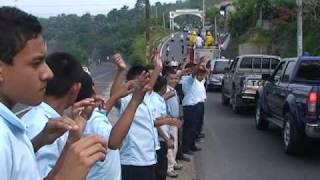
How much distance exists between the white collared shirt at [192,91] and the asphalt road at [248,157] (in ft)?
3.33

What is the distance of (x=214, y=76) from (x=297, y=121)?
671 inches

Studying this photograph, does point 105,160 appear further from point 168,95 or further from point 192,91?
point 192,91

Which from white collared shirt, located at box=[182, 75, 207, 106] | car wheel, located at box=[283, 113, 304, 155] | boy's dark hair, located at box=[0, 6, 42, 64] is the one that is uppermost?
boy's dark hair, located at box=[0, 6, 42, 64]

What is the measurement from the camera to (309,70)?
1150cm

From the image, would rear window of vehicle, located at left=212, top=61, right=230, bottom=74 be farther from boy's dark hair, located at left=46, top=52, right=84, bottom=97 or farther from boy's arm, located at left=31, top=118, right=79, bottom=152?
boy's arm, located at left=31, top=118, right=79, bottom=152

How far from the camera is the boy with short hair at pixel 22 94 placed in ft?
6.39

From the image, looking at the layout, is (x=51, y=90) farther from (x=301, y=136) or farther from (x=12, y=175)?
(x=301, y=136)

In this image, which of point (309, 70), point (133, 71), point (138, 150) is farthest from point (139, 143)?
point (309, 70)

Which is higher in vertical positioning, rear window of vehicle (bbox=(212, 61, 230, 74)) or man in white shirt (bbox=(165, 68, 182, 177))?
man in white shirt (bbox=(165, 68, 182, 177))

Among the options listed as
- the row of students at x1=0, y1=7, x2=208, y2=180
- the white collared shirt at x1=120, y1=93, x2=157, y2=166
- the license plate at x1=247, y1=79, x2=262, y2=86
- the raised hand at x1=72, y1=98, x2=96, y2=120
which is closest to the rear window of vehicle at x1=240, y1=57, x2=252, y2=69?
the license plate at x1=247, y1=79, x2=262, y2=86

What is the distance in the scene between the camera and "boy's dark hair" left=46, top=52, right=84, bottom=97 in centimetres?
330

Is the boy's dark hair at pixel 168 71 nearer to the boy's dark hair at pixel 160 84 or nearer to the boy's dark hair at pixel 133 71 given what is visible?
the boy's dark hair at pixel 160 84

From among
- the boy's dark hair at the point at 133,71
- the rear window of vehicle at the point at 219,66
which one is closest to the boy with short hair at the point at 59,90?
the boy's dark hair at the point at 133,71

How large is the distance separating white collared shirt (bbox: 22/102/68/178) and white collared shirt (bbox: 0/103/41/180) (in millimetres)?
654
